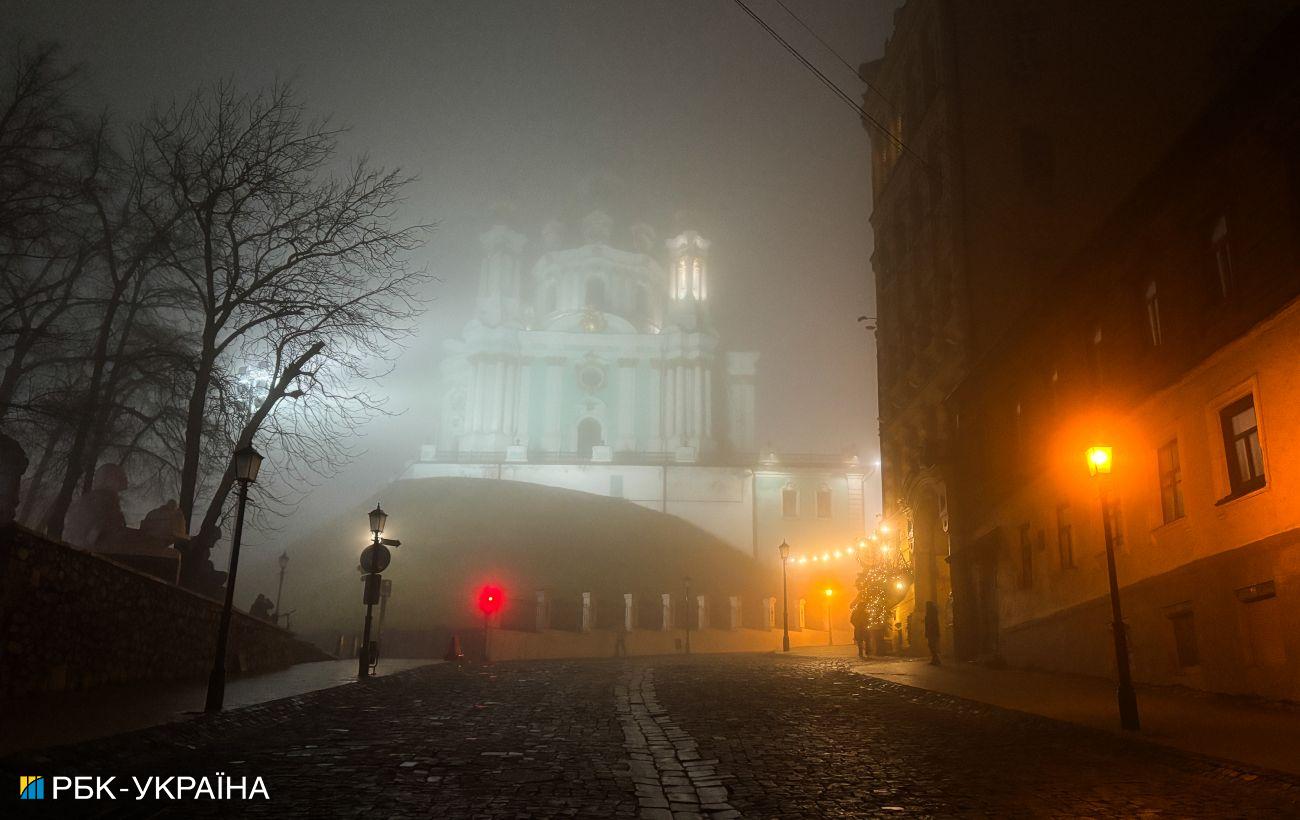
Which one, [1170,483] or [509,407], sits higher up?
[509,407]

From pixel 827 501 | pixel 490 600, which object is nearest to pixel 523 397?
pixel 827 501

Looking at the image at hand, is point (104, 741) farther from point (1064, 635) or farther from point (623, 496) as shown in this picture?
point (623, 496)

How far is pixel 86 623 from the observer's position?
11.6 metres

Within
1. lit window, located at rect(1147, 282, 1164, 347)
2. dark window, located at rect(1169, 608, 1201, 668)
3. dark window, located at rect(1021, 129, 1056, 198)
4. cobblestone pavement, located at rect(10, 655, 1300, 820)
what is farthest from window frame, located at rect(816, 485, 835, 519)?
cobblestone pavement, located at rect(10, 655, 1300, 820)

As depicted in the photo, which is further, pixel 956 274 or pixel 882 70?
pixel 882 70

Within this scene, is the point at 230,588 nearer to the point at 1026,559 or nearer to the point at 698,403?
the point at 1026,559

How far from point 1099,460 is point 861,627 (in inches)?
810

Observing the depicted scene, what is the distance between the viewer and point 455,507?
66.9 m

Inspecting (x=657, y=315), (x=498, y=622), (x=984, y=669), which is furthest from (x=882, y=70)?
(x=657, y=315)

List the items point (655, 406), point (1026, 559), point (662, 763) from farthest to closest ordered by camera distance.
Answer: point (655, 406)
point (1026, 559)
point (662, 763)

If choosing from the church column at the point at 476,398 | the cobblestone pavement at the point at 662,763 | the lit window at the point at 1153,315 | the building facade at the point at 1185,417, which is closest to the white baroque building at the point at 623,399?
the church column at the point at 476,398

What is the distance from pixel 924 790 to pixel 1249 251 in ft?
35.1

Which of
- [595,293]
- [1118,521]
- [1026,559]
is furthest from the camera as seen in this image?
[595,293]

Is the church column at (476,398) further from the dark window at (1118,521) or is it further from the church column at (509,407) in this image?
the dark window at (1118,521)
